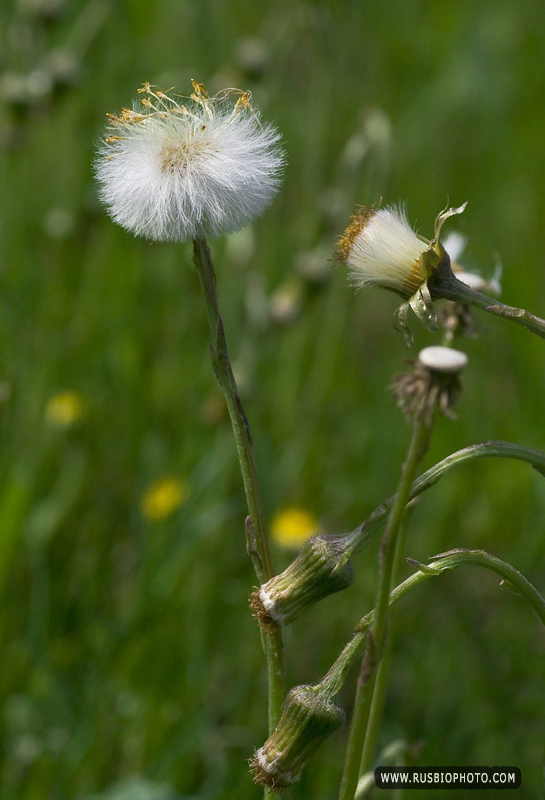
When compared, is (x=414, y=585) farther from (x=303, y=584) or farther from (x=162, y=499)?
(x=162, y=499)

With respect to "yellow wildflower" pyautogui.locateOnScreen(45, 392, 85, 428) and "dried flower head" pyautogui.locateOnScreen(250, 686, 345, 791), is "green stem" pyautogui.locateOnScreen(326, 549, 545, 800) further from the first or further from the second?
"yellow wildflower" pyautogui.locateOnScreen(45, 392, 85, 428)

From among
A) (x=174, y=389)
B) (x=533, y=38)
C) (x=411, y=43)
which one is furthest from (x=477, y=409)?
(x=533, y=38)

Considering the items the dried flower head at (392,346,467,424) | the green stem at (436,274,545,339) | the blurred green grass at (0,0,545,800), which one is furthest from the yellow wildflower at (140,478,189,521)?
the green stem at (436,274,545,339)

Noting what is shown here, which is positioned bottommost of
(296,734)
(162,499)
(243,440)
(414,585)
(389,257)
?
(296,734)

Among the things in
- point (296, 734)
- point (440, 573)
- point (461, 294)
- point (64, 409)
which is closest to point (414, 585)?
point (440, 573)

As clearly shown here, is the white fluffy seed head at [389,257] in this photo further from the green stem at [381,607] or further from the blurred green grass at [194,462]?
the blurred green grass at [194,462]

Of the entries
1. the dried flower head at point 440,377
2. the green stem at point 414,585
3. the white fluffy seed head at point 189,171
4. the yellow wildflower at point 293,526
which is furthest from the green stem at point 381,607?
the yellow wildflower at point 293,526
